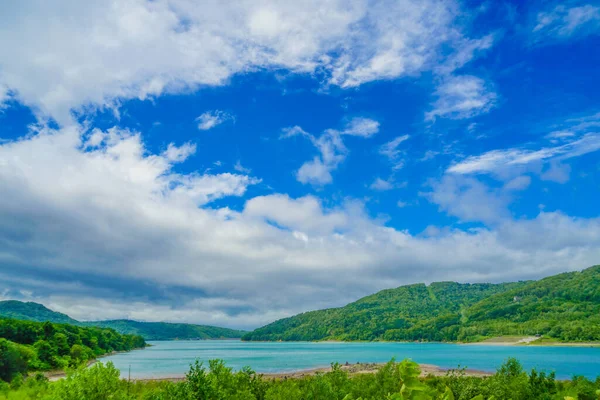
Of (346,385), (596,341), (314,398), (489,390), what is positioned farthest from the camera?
(596,341)

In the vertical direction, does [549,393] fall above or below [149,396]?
below

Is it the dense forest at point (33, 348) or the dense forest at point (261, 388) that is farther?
the dense forest at point (33, 348)

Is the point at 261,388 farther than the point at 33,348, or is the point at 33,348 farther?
the point at 33,348

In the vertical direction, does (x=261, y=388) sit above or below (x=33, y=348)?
below

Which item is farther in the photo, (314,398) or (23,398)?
(23,398)

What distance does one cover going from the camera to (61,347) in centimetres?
11881

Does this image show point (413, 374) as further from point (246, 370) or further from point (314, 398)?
point (246, 370)

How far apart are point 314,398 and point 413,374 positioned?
22.7m

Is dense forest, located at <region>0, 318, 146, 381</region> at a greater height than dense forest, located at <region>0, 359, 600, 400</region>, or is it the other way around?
dense forest, located at <region>0, 318, 146, 381</region>

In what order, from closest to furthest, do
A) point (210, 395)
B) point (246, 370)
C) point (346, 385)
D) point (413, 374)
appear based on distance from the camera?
1. point (413, 374)
2. point (210, 395)
3. point (246, 370)
4. point (346, 385)

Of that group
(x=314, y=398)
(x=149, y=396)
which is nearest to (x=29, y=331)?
(x=149, y=396)

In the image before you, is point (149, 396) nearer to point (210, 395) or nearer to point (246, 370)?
point (246, 370)

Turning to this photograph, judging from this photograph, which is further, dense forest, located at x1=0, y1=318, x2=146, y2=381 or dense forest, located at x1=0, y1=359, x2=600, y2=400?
dense forest, located at x1=0, y1=318, x2=146, y2=381

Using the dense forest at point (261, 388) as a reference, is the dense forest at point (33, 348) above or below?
above
